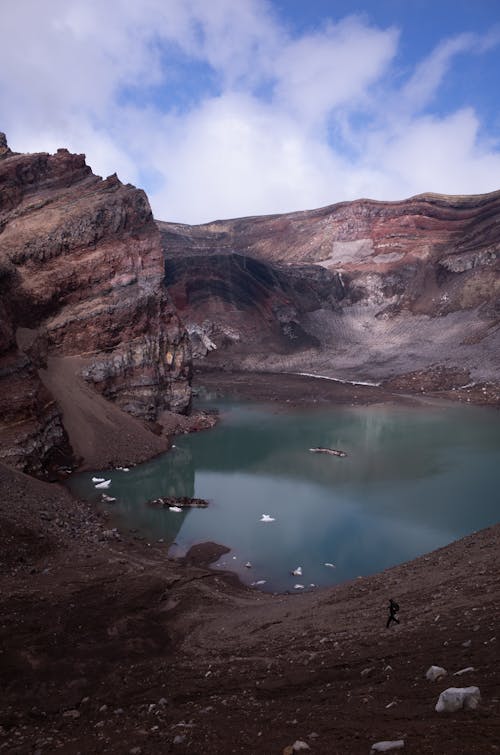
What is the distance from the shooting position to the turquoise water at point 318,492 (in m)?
17.0

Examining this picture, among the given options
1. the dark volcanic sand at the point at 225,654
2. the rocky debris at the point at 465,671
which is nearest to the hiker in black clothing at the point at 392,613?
the dark volcanic sand at the point at 225,654

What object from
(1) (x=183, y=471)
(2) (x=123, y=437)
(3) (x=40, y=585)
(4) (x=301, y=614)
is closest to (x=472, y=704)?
(4) (x=301, y=614)

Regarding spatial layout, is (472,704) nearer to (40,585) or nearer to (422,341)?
(40,585)

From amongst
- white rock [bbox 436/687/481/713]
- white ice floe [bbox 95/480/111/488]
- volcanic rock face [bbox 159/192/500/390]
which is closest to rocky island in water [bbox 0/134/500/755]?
white rock [bbox 436/687/481/713]

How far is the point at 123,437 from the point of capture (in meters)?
27.0

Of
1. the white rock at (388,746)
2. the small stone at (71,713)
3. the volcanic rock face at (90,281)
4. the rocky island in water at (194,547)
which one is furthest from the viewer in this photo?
the volcanic rock face at (90,281)

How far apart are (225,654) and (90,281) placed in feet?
81.4

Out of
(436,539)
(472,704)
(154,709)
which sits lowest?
(436,539)

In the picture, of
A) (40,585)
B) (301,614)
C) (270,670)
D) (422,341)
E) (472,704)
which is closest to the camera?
(472,704)

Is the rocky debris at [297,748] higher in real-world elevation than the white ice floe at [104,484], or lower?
higher

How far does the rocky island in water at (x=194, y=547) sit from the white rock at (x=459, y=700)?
0.08 feet

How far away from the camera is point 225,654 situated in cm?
930

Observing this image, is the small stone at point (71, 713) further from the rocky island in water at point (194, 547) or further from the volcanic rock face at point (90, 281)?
the volcanic rock face at point (90, 281)

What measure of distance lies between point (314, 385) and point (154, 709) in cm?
4370
